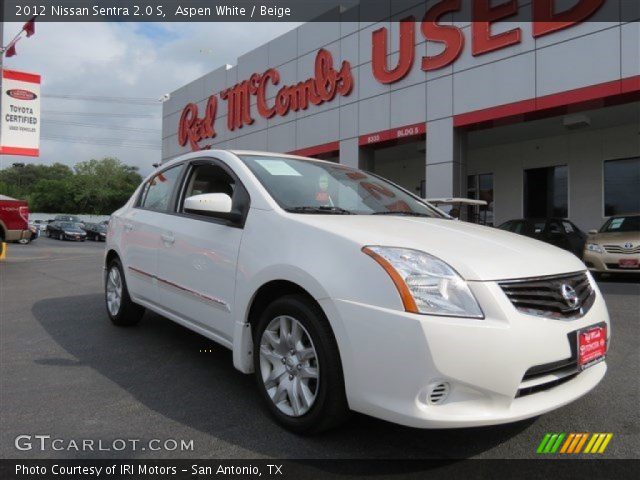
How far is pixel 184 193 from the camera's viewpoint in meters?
4.14

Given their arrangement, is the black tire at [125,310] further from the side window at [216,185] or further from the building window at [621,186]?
the building window at [621,186]

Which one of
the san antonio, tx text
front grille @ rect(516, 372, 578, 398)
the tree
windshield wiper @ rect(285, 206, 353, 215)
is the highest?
the tree

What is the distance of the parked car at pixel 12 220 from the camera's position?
12516 millimetres

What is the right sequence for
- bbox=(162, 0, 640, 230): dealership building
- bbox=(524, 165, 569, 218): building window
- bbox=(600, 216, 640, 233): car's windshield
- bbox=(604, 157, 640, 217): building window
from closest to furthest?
1. bbox=(600, 216, 640, 233): car's windshield
2. bbox=(162, 0, 640, 230): dealership building
3. bbox=(604, 157, 640, 217): building window
4. bbox=(524, 165, 569, 218): building window

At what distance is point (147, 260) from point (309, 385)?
7.41ft

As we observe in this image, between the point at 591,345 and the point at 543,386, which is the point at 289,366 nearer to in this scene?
the point at 543,386

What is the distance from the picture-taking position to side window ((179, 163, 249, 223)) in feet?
10.9

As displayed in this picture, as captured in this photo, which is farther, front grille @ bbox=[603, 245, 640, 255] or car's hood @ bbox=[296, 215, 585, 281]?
front grille @ bbox=[603, 245, 640, 255]

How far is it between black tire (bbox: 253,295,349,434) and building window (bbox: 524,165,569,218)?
15.6 metres

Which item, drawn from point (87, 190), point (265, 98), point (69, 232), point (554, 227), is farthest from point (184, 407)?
point (87, 190)

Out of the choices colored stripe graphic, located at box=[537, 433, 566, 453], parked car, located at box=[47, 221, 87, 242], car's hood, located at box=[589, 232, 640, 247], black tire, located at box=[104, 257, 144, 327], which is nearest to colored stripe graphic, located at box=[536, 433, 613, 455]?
colored stripe graphic, located at box=[537, 433, 566, 453]

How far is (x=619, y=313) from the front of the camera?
5945 mm

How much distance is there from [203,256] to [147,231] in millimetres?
1149

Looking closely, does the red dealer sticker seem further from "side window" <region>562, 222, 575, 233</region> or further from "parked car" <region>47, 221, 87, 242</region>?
"parked car" <region>47, 221, 87, 242</region>
